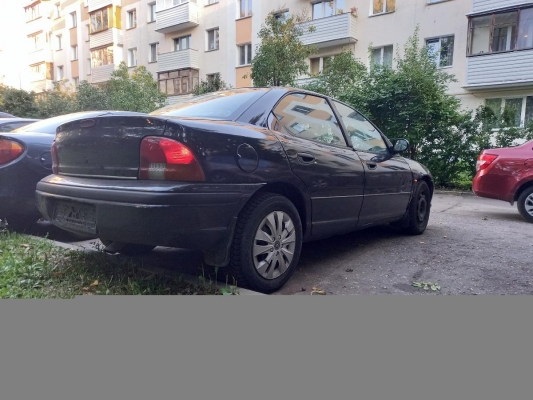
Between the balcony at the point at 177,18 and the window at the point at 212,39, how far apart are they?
3.63ft

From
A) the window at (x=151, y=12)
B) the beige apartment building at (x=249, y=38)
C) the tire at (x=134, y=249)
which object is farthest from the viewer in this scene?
the window at (x=151, y=12)

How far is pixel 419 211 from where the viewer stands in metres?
5.41

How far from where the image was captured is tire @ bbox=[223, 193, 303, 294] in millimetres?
2896

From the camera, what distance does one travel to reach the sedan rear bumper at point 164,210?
255 cm

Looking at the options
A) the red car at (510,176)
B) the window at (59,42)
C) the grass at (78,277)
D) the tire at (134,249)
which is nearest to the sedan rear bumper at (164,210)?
the grass at (78,277)

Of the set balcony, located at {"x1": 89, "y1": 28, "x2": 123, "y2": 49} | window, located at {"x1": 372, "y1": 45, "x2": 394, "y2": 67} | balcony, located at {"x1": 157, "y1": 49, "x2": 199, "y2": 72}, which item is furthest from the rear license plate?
balcony, located at {"x1": 89, "y1": 28, "x2": 123, "y2": 49}

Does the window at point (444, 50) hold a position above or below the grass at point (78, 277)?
above

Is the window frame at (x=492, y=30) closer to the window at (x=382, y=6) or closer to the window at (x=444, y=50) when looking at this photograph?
the window at (x=444, y=50)

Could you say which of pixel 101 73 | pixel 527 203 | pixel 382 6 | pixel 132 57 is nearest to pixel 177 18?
pixel 132 57

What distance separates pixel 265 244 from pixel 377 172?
1819mm

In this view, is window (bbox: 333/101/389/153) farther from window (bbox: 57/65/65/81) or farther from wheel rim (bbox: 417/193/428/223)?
window (bbox: 57/65/65/81)

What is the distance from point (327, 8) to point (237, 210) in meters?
20.5

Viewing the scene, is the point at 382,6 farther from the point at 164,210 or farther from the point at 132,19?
the point at 164,210

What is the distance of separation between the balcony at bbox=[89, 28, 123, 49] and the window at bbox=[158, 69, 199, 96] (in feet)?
19.4
